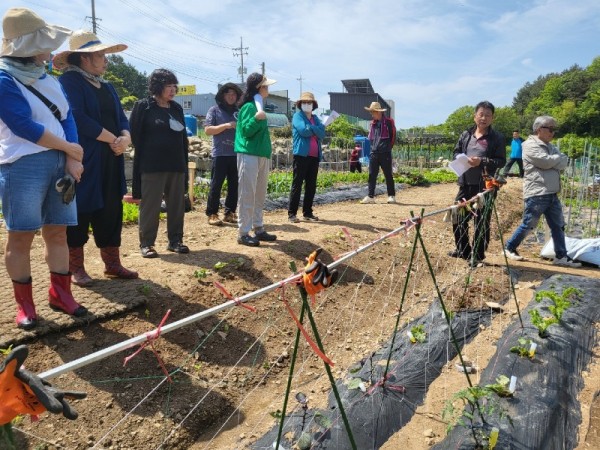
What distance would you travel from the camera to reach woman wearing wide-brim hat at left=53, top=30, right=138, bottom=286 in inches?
113

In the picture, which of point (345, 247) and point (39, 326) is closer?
point (39, 326)

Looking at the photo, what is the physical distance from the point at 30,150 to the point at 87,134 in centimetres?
60

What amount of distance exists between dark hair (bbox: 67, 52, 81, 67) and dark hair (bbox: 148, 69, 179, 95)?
68 cm

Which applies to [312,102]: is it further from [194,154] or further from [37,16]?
[194,154]

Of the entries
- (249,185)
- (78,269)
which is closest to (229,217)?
(249,185)

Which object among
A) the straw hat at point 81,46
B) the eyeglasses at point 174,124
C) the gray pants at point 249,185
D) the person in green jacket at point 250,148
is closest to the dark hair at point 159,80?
the eyeglasses at point 174,124

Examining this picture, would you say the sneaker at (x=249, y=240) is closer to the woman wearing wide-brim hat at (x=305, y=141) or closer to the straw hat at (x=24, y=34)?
the woman wearing wide-brim hat at (x=305, y=141)

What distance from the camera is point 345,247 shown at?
15.9 feet

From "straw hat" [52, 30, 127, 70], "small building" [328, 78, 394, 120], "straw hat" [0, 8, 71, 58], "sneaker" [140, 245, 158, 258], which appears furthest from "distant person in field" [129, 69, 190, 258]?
"small building" [328, 78, 394, 120]

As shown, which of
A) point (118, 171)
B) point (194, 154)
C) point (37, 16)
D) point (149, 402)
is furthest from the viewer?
point (194, 154)

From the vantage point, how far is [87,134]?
9.53 ft

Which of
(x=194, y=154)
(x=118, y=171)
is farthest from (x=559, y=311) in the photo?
(x=194, y=154)

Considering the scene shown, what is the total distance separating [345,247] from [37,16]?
133 inches

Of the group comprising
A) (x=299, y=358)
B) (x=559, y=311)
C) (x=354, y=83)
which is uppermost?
(x=354, y=83)
